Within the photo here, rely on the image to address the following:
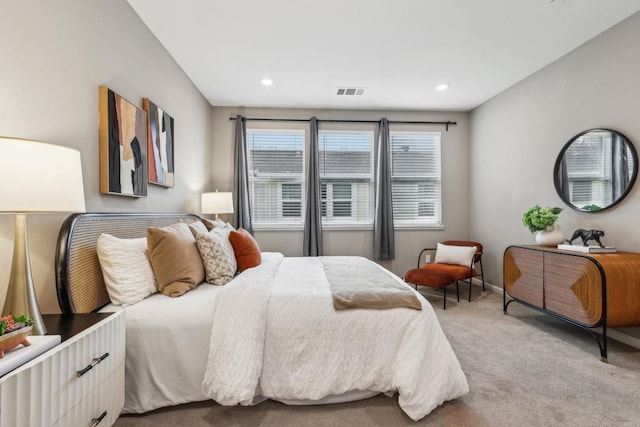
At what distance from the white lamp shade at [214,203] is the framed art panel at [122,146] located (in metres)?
1.21

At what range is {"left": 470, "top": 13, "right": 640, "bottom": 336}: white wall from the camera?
2.49 m

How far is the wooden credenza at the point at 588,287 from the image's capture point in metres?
2.15


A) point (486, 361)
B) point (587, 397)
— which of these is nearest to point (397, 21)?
point (486, 361)

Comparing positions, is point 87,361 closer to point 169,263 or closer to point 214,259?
point 169,263

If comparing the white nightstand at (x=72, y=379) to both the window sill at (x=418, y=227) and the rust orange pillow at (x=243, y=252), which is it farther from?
the window sill at (x=418, y=227)

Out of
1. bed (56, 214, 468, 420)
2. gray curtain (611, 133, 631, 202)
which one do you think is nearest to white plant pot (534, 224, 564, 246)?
gray curtain (611, 133, 631, 202)

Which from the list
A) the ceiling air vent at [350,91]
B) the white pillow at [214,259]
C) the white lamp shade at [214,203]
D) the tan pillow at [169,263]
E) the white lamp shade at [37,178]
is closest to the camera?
the white lamp shade at [37,178]

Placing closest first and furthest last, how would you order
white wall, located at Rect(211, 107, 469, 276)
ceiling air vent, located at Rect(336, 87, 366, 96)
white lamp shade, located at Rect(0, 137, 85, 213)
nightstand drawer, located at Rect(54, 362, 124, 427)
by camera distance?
white lamp shade, located at Rect(0, 137, 85, 213), nightstand drawer, located at Rect(54, 362, 124, 427), ceiling air vent, located at Rect(336, 87, 366, 96), white wall, located at Rect(211, 107, 469, 276)

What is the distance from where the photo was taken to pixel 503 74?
3439 mm

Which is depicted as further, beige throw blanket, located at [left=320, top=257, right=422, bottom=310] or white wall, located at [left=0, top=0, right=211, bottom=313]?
beige throw blanket, located at [left=320, top=257, right=422, bottom=310]

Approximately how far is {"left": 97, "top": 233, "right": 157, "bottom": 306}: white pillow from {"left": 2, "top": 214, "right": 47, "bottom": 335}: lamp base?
0.55 metres

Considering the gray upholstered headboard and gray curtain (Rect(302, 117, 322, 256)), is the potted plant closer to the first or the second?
gray curtain (Rect(302, 117, 322, 256))

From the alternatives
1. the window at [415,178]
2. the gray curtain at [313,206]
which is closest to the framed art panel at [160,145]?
the gray curtain at [313,206]

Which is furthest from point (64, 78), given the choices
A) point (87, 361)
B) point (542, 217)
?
point (542, 217)
